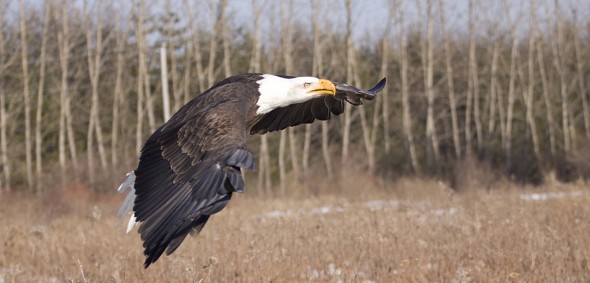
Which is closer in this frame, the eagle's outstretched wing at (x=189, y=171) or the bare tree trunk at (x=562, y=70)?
the eagle's outstretched wing at (x=189, y=171)

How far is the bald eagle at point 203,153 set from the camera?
178 inches

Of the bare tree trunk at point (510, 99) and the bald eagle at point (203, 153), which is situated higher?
the bald eagle at point (203, 153)

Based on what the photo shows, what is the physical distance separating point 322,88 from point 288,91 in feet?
0.81

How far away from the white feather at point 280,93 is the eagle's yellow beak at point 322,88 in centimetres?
3

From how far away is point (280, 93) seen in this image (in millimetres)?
6492

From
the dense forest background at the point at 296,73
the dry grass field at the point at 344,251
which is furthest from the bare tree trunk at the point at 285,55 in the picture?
the dry grass field at the point at 344,251

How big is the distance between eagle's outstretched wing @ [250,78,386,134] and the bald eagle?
11mm

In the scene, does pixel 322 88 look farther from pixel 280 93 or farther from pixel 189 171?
pixel 189 171

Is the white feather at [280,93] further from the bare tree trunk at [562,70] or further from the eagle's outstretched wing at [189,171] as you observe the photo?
the bare tree trunk at [562,70]

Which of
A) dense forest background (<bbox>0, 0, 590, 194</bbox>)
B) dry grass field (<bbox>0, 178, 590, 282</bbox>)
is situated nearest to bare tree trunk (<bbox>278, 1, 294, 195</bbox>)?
dense forest background (<bbox>0, 0, 590, 194</bbox>)

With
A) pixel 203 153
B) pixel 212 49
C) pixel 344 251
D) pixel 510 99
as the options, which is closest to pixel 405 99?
pixel 510 99

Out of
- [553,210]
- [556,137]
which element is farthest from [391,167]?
[553,210]

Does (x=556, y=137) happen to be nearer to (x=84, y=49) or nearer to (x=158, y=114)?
(x=158, y=114)

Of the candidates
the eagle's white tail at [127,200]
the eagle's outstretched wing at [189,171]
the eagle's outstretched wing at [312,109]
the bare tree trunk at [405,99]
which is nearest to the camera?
the eagle's outstretched wing at [189,171]
